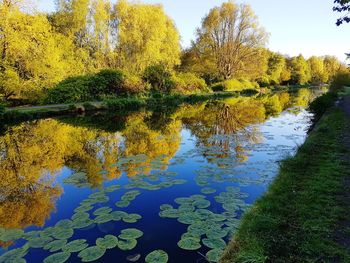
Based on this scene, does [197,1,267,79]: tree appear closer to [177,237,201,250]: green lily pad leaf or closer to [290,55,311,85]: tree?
[290,55,311,85]: tree

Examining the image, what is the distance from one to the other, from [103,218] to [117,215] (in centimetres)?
29

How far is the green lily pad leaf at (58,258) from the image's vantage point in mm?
4582

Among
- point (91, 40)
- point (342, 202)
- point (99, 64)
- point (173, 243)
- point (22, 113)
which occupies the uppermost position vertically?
point (91, 40)

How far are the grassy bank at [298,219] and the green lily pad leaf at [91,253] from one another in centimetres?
199

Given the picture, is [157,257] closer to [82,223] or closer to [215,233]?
[215,233]

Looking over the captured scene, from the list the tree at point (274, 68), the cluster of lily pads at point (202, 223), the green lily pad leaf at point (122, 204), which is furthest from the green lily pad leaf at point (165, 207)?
the tree at point (274, 68)

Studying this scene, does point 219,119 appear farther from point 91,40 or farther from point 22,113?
point 91,40

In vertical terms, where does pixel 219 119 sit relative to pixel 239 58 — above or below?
below

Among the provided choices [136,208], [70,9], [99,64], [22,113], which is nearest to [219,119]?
[22,113]

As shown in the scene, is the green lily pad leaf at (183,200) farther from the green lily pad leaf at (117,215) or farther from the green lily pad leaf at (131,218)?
the green lily pad leaf at (117,215)

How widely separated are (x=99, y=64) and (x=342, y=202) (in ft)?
103

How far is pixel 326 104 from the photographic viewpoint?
2061 centimetres

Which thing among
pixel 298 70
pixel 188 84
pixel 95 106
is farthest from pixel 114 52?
pixel 298 70

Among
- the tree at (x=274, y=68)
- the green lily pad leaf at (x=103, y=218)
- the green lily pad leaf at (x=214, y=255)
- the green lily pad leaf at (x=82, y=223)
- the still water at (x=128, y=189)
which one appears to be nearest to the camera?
the green lily pad leaf at (x=214, y=255)
